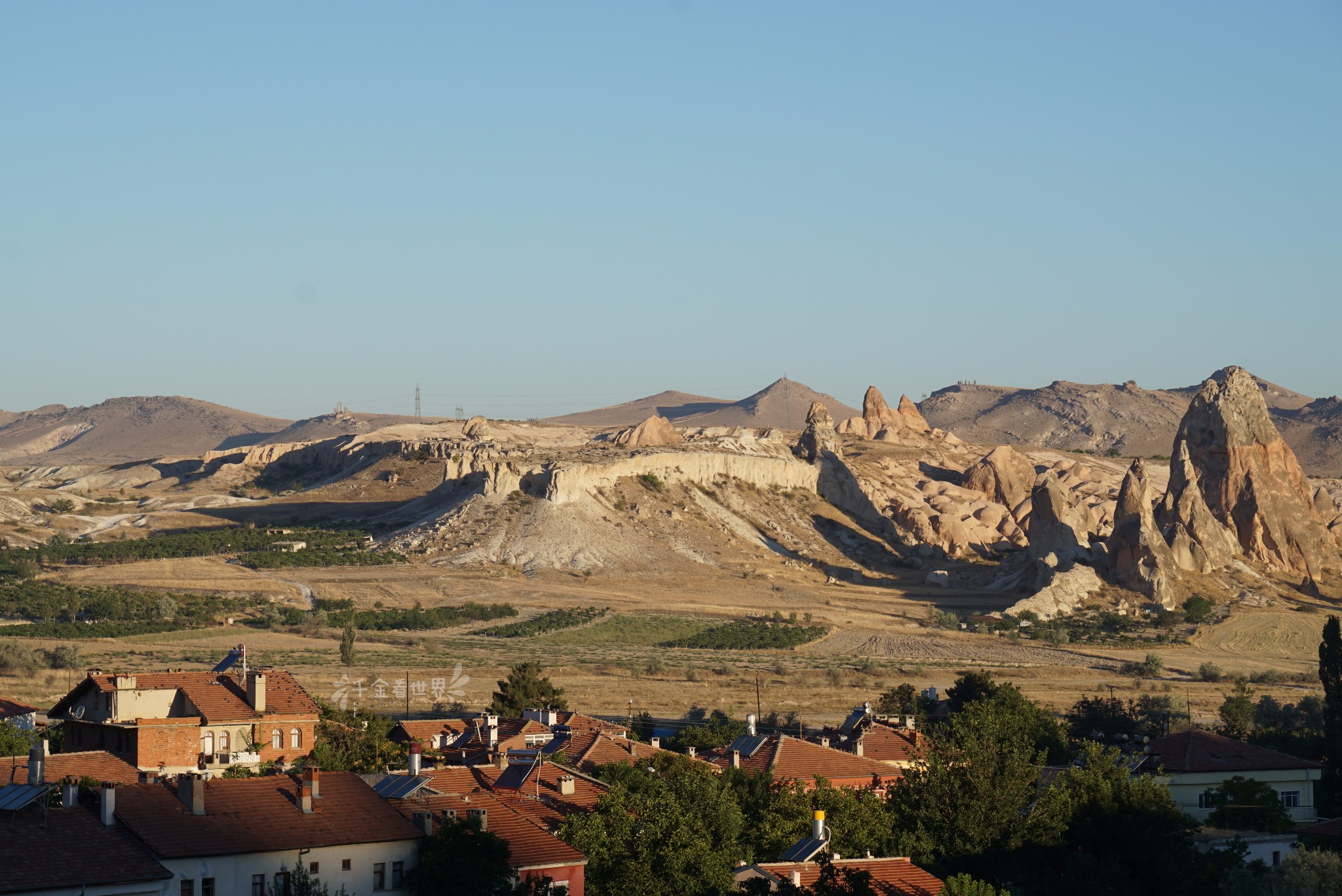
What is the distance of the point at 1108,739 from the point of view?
48.2m

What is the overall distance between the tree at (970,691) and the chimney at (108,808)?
32848 millimetres

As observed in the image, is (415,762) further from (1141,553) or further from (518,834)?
(1141,553)

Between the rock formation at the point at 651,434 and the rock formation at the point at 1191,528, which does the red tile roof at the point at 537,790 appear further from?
the rock formation at the point at 651,434

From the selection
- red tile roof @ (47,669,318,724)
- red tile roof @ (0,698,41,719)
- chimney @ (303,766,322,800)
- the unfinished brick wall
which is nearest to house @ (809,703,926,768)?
red tile roof @ (47,669,318,724)

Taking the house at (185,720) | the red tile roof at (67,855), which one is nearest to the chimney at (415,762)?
the house at (185,720)

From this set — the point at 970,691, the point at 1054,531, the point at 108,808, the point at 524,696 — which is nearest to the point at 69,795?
the point at 108,808

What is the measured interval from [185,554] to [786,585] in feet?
116

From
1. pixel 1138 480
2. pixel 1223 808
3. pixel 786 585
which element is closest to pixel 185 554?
pixel 786 585

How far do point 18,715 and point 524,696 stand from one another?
1501 centimetres

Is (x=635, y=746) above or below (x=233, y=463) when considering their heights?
below

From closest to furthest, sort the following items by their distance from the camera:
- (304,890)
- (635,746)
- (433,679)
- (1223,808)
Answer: (304,890) → (1223,808) → (635,746) → (433,679)

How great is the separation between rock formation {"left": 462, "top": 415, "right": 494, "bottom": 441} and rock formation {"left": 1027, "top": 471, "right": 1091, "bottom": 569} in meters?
61.3

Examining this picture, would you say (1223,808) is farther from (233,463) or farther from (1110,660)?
(233,463)

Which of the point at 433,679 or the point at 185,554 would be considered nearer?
the point at 433,679
